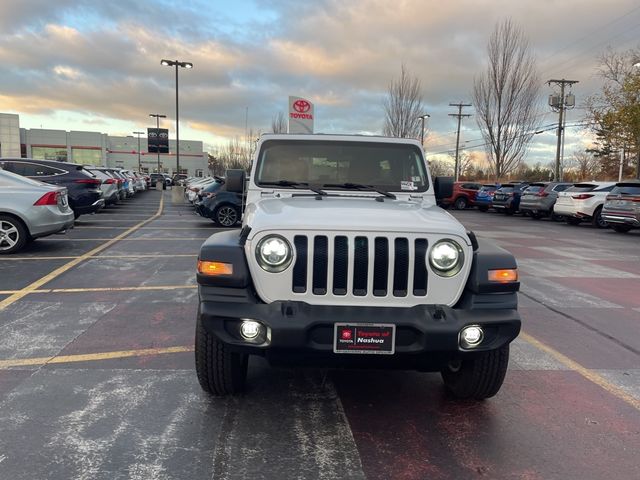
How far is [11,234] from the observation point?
9.44 metres

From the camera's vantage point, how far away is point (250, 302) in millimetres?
3107

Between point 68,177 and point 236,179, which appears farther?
point 68,177

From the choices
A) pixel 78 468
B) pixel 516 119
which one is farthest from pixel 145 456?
pixel 516 119

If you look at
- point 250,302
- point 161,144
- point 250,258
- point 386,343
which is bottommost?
point 386,343

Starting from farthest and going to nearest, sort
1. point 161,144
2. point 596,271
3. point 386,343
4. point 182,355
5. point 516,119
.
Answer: point 161,144 → point 516,119 → point 596,271 → point 182,355 → point 386,343

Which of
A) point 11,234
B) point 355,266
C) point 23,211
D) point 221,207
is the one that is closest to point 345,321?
point 355,266

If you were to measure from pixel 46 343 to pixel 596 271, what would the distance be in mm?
8836

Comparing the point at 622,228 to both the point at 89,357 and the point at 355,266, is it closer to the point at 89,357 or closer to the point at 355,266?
the point at 355,266

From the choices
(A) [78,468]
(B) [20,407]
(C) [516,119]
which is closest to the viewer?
(A) [78,468]

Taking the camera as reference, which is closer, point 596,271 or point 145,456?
point 145,456

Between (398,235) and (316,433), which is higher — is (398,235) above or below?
above

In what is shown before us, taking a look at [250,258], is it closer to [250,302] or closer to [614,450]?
[250,302]

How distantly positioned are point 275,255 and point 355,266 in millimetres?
488

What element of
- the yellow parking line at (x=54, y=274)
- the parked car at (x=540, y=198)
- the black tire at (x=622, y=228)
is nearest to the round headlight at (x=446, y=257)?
the yellow parking line at (x=54, y=274)
